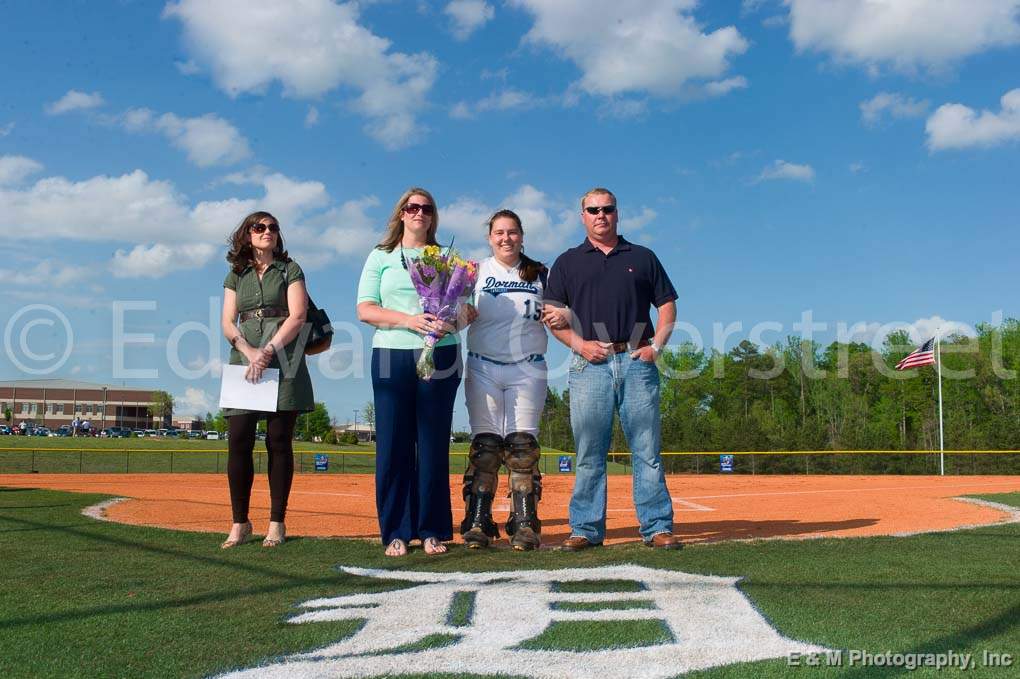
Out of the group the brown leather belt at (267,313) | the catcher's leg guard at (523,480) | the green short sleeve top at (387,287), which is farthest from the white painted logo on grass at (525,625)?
the brown leather belt at (267,313)

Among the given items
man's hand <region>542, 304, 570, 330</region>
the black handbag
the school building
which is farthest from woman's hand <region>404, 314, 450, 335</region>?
the school building

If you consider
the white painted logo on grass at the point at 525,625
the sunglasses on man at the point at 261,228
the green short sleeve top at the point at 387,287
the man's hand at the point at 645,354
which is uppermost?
the sunglasses on man at the point at 261,228

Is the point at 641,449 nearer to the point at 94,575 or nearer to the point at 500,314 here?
the point at 500,314

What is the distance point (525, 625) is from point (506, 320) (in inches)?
96.0

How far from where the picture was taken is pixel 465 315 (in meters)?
4.79

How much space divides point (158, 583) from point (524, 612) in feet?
5.57

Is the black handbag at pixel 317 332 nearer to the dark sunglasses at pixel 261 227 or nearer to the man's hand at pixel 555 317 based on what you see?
the dark sunglasses at pixel 261 227

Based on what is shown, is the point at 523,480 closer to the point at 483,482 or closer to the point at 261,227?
the point at 483,482

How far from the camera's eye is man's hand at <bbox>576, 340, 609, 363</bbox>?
486cm

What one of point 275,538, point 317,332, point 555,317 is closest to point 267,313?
point 317,332

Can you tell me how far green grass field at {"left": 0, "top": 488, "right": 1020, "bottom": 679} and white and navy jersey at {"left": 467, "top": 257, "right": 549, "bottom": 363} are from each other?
1.19 metres

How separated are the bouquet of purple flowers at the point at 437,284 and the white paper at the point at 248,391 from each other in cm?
92

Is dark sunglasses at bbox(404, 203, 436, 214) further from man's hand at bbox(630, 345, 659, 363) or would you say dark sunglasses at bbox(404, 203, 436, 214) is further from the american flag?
the american flag

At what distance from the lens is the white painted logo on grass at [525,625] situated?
2281 millimetres
